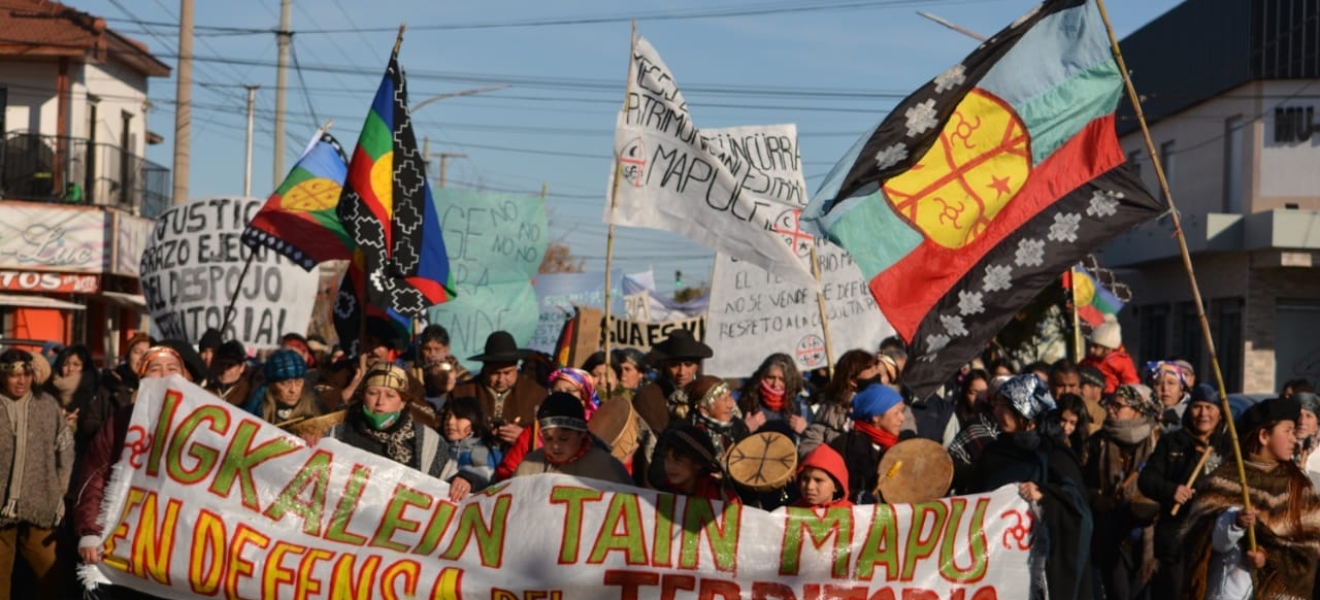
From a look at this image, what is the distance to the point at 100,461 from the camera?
821 cm

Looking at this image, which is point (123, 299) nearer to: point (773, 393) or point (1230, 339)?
point (1230, 339)

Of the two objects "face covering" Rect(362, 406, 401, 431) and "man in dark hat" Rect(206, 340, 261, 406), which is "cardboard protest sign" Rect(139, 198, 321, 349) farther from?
"face covering" Rect(362, 406, 401, 431)

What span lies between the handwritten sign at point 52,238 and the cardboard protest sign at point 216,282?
17543mm

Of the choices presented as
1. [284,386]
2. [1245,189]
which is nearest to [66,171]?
[1245,189]

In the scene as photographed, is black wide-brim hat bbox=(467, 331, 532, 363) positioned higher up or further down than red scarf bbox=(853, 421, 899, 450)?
higher up

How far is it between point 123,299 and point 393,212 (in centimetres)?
2526

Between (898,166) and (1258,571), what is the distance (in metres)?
2.18


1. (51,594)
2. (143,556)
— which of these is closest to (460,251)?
(51,594)

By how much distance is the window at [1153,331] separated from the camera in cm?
4222

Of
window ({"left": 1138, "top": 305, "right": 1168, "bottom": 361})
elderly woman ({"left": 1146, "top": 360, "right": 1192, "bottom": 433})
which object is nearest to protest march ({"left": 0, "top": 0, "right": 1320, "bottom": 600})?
elderly woman ({"left": 1146, "top": 360, "right": 1192, "bottom": 433})

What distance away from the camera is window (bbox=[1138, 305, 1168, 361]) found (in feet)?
139

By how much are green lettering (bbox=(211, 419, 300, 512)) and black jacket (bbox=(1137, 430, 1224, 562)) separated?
12.5 feet

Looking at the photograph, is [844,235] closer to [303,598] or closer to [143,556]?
[303,598]

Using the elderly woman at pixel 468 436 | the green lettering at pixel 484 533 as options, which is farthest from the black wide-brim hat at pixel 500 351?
the green lettering at pixel 484 533
